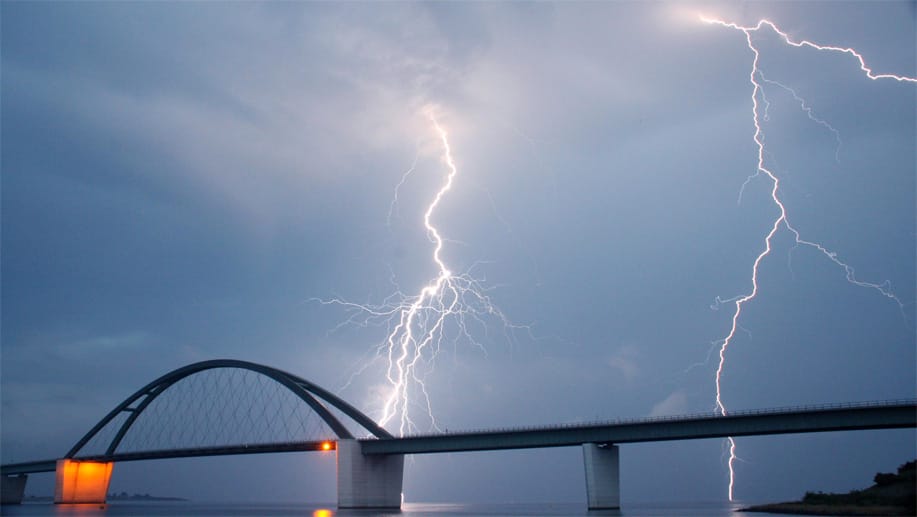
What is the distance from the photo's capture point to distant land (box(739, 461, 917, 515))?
150 ft

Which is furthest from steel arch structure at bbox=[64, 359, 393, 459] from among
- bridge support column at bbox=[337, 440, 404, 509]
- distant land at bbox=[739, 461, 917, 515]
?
distant land at bbox=[739, 461, 917, 515]

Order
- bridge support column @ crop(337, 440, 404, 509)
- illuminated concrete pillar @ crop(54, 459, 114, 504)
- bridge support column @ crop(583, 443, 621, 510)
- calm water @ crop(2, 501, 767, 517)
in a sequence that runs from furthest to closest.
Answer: illuminated concrete pillar @ crop(54, 459, 114, 504) → bridge support column @ crop(337, 440, 404, 509) → calm water @ crop(2, 501, 767, 517) → bridge support column @ crop(583, 443, 621, 510)

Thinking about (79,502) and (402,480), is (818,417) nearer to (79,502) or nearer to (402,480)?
(402,480)

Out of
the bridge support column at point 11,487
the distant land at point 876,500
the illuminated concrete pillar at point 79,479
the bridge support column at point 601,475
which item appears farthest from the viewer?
the bridge support column at point 11,487

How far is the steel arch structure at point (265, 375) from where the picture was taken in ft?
266

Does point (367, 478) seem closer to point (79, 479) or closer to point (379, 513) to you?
point (379, 513)

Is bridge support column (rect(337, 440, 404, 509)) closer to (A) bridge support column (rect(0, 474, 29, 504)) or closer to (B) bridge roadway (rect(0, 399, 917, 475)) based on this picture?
(B) bridge roadway (rect(0, 399, 917, 475))

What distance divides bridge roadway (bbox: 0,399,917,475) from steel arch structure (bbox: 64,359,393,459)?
114 inches

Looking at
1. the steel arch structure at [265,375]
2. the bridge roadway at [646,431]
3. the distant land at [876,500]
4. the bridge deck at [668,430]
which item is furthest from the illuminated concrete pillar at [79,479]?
the distant land at [876,500]

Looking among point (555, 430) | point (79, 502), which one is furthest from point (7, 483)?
point (555, 430)

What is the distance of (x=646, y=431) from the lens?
61875 millimetres

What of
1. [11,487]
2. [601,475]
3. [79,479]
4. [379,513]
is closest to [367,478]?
[379,513]

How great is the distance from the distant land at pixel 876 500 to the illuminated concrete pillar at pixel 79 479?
85.2 metres

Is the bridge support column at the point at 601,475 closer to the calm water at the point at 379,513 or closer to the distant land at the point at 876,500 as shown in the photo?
the calm water at the point at 379,513
